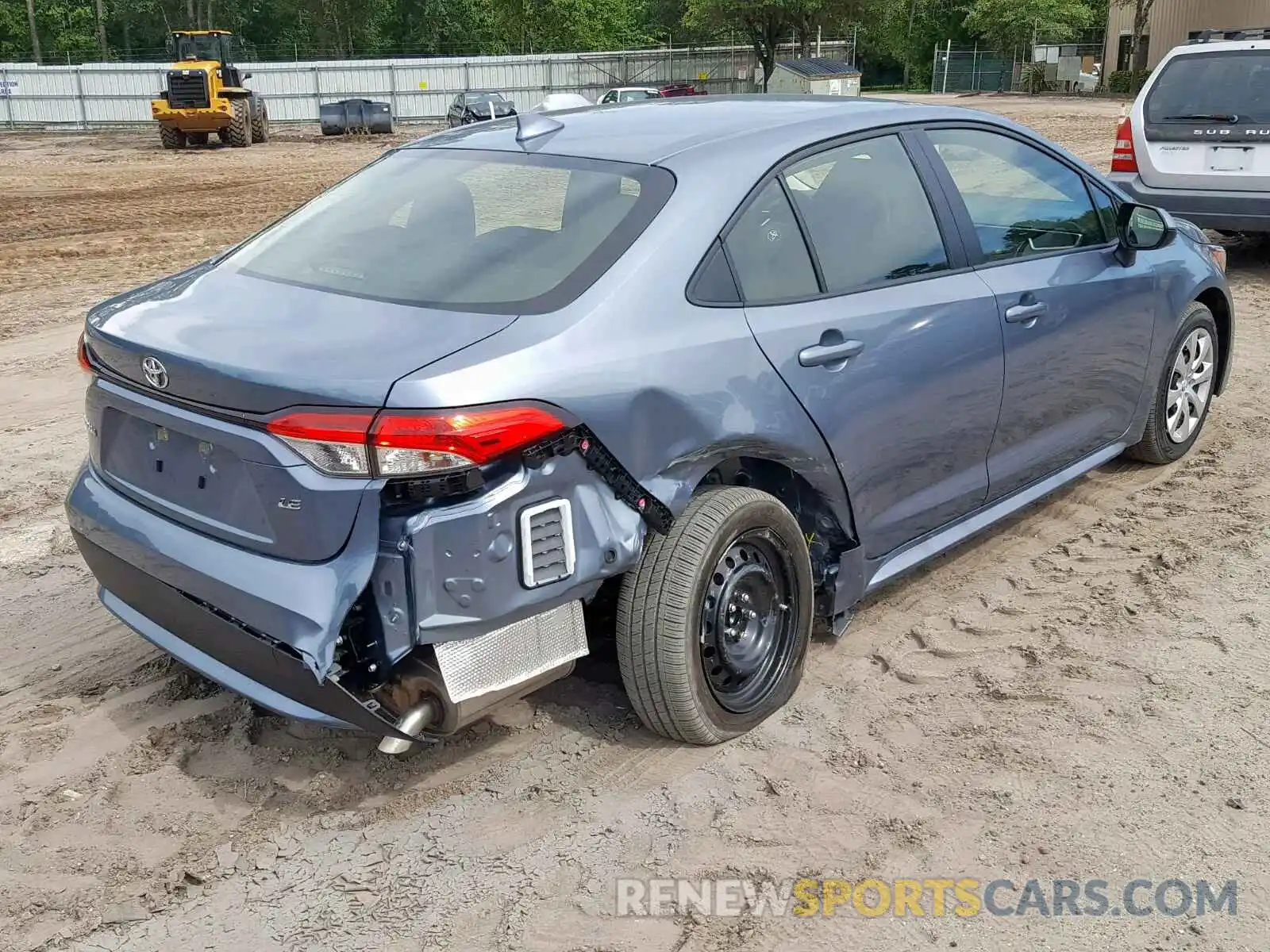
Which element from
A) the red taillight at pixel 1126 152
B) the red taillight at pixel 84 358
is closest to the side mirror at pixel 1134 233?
the red taillight at pixel 84 358

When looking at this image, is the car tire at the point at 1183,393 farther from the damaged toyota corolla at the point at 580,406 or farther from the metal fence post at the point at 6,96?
the metal fence post at the point at 6,96

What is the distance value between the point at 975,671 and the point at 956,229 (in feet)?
4.70

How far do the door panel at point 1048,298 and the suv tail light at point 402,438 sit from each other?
80.5 inches

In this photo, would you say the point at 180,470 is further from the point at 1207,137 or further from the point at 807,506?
the point at 1207,137

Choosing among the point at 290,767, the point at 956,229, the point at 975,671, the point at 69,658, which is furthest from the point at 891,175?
the point at 69,658

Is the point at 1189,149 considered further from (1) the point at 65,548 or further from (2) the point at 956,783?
(1) the point at 65,548

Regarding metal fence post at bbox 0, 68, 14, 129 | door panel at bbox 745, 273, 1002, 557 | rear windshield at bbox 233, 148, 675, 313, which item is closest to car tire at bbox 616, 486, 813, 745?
door panel at bbox 745, 273, 1002, 557

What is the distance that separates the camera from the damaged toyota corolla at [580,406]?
269cm

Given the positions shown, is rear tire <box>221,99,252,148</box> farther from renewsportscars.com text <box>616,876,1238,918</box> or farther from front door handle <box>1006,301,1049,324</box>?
renewsportscars.com text <box>616,876,1238,918</box>

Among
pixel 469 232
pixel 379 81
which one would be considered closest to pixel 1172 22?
pixel 379 81

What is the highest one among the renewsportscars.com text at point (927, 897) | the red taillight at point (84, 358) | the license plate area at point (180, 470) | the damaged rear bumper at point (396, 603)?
the red taillight at point (84, 358)

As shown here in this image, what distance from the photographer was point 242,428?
277cm

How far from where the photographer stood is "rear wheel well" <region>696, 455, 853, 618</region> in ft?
11.1

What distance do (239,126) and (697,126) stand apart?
28891 millimetres
